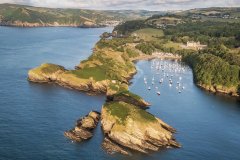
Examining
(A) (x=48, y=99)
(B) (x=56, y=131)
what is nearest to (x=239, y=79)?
(A) (x=48, y=99)

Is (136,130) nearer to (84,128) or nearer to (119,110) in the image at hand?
(119,110)

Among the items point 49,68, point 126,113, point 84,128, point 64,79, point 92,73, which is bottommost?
point 84,128

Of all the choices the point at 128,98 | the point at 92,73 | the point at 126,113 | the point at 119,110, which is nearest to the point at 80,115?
the point at 119,110

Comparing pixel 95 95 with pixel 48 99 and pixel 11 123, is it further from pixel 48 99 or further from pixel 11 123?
pixel 11 123

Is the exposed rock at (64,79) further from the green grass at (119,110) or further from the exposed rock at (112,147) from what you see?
the exposed rock at (112,147)

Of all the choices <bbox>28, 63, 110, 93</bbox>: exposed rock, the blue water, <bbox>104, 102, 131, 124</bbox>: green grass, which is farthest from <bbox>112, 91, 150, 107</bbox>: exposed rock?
<bbox>28, 63, 110, 93</bbox>: exposed rock

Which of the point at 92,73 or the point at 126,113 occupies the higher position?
the point at 92,73

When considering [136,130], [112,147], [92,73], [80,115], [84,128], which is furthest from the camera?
[92,73]

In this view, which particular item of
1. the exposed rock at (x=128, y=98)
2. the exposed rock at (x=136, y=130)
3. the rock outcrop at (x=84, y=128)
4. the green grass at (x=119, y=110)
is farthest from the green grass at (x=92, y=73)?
the exposed rock at (x=136, y=130)
